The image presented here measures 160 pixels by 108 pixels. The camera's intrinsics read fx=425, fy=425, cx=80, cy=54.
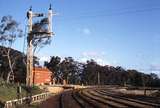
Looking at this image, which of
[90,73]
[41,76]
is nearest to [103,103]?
[41,76]

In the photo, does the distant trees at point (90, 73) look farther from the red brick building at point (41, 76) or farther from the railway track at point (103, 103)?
the railway track at point (103, 103)

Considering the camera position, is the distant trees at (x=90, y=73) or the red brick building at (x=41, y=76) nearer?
the red brick building at (x=41, y=76)

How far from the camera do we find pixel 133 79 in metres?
170

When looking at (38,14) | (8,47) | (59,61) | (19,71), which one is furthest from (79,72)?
(38,14)

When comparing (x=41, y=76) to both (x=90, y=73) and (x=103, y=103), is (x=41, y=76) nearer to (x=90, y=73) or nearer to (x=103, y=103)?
(x=90, y=73)

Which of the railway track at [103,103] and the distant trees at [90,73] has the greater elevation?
the distant trees at [90,73]

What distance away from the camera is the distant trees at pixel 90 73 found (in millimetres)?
162875

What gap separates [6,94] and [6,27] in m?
39.2

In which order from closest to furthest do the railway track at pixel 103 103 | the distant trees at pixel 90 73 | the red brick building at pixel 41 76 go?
the railway track at pixel 103 103 < the red brick building at pixel 41 76 < the distant trees at pixel 90 73

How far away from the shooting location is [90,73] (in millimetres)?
177375

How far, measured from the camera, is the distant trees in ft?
534

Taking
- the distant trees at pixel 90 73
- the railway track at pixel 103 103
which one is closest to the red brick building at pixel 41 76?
the distant trees at pixel 90 73

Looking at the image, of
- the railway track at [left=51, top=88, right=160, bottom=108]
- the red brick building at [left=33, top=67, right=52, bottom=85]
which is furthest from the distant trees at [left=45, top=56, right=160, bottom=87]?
the railway track at [left=51, top=88, right=160, bottom=108]

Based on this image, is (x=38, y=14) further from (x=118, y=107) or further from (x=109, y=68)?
(x=109, y=68)
